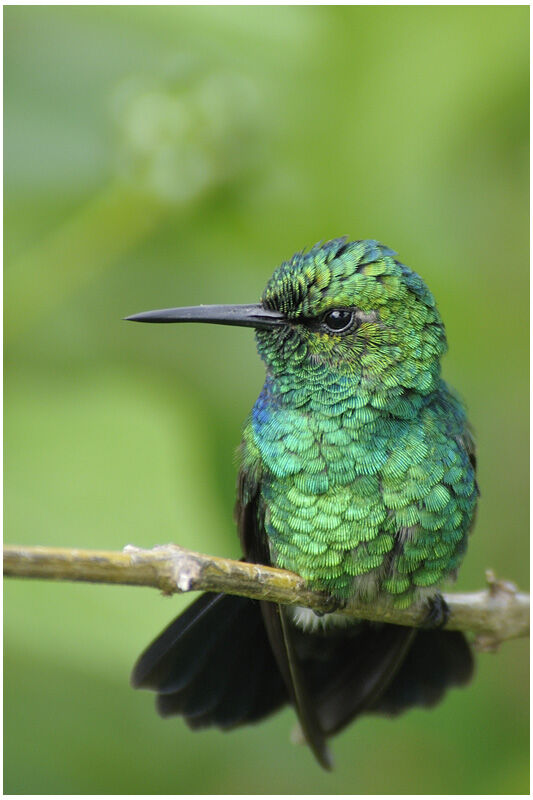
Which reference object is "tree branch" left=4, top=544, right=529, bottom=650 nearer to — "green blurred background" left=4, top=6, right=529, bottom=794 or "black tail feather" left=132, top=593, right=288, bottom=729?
"green blurred background" left=4, top=6, right=529, bottom=794

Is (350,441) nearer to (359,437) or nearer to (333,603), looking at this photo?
(359,437)

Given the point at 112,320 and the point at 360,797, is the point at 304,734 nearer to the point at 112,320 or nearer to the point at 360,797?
the point at 360,797

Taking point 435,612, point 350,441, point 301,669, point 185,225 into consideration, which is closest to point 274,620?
point 301,669

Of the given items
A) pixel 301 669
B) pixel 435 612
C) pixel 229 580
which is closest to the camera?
pixel 229 580

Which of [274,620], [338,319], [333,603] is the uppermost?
[338,319]

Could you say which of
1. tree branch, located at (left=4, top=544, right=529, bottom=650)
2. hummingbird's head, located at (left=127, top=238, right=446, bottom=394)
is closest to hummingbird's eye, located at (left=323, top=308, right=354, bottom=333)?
hummingbird's head, located at (left=127, top=238, right=446, bottom=394)

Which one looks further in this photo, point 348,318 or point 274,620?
point 274,620
